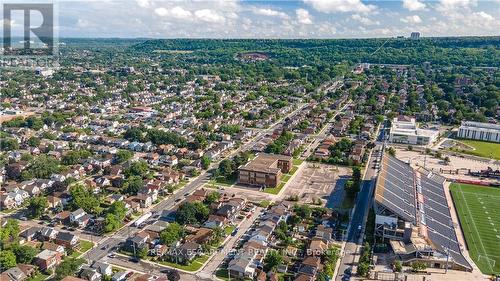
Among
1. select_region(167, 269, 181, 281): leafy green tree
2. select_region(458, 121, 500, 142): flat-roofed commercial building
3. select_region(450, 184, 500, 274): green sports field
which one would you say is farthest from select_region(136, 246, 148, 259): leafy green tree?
select_region(458, 121, 500, 142): flat-roofed commercial building

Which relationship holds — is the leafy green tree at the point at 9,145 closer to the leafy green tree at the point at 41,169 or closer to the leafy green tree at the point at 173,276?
the leafy green tree at the point at 41,169

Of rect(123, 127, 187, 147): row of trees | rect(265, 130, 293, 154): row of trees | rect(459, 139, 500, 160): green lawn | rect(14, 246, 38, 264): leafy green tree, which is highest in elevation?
rect(459, 139, 500, 160): green lawn

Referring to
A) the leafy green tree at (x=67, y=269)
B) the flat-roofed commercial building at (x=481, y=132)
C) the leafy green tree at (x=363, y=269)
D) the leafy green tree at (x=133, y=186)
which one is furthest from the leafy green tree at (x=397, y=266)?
the flat-roofed commercial building at (x=481, y=132)

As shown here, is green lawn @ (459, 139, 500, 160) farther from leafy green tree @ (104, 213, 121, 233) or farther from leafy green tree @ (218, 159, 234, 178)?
leafy green tree @ (104, 213, 121, 233)

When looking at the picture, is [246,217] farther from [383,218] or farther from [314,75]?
[314,75]

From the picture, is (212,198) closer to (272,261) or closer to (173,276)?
(272,261)

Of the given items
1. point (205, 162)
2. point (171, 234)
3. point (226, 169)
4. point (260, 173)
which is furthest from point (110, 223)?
point (205, 162)
